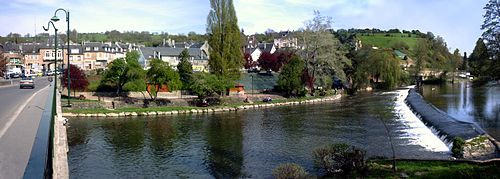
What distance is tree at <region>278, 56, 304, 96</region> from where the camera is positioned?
5322 cm

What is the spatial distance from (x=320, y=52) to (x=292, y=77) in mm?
8031

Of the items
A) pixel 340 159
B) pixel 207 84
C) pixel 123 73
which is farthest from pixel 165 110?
pixel 340 159

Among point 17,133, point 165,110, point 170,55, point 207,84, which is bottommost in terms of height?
point 165,110

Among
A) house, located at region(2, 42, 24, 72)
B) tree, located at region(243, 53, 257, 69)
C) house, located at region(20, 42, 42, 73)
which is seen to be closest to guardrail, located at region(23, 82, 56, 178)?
tree, located at region(243, 53, 257, 69)

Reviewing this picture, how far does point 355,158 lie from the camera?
1692 centimetres

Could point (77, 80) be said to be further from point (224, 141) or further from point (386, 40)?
point (386, 40)

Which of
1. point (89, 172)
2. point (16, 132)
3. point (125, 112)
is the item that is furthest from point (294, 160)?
point (125, 112)

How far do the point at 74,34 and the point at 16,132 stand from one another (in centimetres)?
15332

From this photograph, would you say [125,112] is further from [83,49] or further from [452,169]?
[83,49]

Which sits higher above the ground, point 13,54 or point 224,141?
point 13,54

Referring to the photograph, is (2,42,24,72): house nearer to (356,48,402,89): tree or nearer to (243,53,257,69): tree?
(243,53,257,69): tree

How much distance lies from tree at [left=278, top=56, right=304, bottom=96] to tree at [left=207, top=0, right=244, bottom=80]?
8819mm

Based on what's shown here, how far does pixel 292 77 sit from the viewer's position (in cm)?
5319

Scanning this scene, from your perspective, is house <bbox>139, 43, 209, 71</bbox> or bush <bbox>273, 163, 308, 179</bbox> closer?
bush <bbox>273, 163, 308, 179</bbox>
